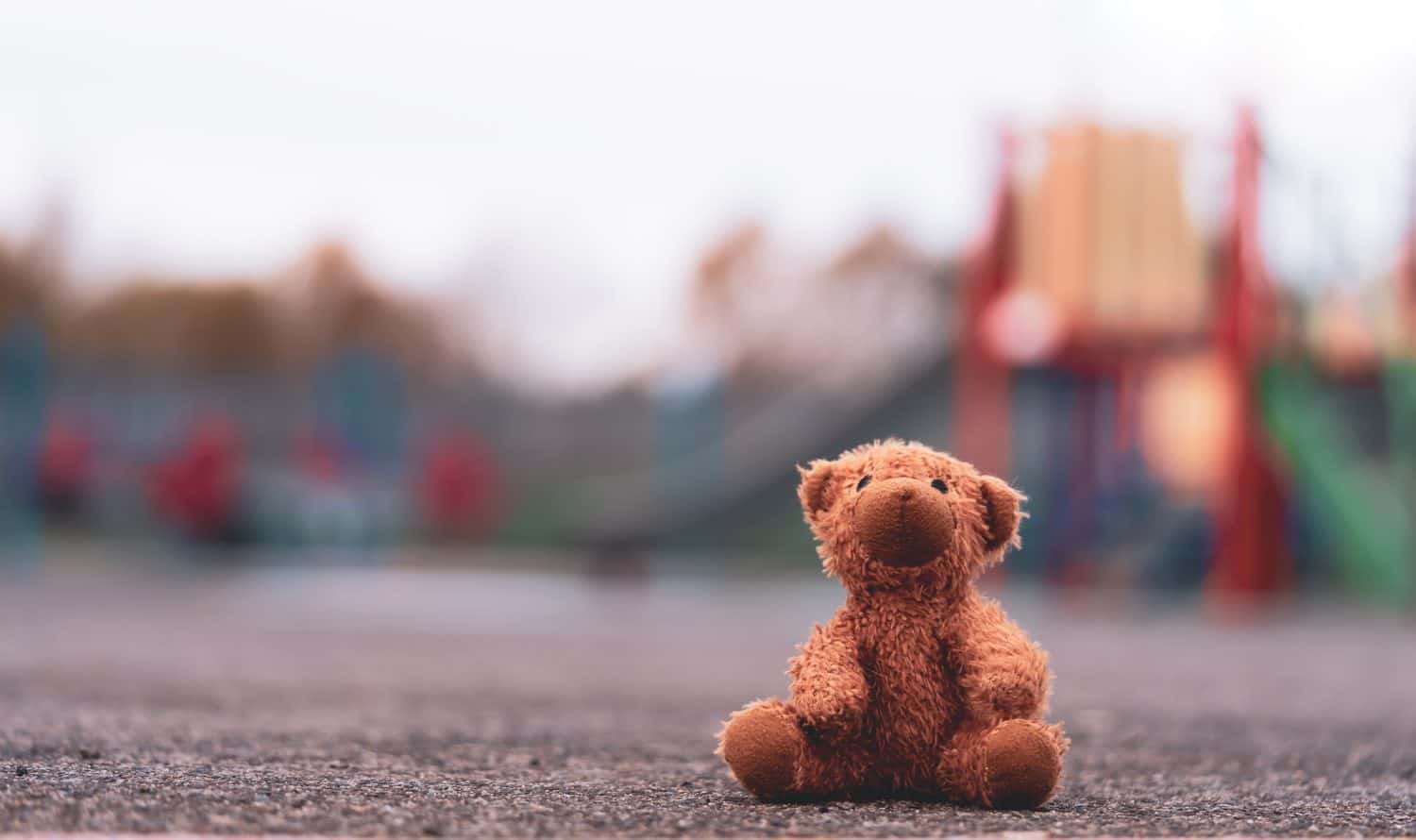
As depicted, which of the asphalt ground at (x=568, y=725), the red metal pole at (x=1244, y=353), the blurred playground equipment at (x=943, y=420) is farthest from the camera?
the blurred playground equipment at (x=943, y=420)

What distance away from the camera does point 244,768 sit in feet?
10.2

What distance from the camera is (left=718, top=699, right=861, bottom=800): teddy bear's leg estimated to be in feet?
9.03

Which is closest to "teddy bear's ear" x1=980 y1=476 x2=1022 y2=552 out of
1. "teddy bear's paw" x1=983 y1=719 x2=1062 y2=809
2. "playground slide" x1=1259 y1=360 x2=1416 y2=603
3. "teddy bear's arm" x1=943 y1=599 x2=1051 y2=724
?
"teddy bear's arm" x1=943 y1=599 x2=1051 y2=724

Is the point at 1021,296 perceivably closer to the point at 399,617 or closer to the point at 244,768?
the point at 399,617

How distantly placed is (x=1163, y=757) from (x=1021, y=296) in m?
8.72

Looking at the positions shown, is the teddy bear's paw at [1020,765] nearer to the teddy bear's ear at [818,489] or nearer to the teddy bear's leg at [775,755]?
the teddy bear's leg at [775,755]

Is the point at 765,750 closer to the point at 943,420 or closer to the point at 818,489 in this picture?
the point at 818,489

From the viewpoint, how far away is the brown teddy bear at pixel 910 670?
2762mm

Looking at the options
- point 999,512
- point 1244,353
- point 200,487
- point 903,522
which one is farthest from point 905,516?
point 200,487

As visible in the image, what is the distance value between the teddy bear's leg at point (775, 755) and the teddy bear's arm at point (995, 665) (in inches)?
10.9

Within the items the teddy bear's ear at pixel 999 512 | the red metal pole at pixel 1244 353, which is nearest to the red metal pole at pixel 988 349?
the red metal pole at pixel 1244 353

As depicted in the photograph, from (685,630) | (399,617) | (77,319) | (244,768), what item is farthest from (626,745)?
(77,319)

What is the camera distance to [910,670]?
2.91m

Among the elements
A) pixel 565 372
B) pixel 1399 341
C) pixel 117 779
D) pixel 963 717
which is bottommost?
pixel 117 779
